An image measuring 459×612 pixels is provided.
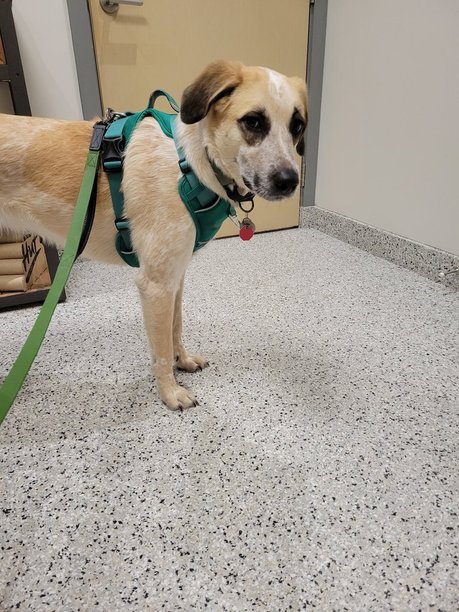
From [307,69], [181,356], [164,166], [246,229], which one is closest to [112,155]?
[164,166]

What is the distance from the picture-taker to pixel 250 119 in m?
0.84

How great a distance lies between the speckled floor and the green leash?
36cm

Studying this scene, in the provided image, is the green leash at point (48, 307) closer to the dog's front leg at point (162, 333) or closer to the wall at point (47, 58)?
the dog's front leg at point (162, 333)

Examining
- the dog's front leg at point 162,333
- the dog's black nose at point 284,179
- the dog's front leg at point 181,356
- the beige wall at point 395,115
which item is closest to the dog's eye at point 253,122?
the dog's black nose at point 284,179

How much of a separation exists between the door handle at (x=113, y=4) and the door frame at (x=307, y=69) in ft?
0.27

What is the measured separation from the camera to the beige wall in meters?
1.66

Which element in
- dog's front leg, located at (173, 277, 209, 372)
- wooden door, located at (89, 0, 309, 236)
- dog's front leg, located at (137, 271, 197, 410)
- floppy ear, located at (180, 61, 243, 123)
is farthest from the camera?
wooden door, located at (89, 0, 309, 236)

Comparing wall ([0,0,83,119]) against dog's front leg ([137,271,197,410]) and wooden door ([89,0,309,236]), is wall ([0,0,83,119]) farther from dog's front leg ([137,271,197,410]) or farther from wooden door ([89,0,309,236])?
dog's front leg ([137,271,197,410])

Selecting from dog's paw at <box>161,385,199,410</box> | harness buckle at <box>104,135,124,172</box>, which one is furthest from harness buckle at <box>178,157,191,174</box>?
dog's paw at <box>161,385,199,410</box>

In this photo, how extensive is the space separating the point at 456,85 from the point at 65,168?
5.31 feet

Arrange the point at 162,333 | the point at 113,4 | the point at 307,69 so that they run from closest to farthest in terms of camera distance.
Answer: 1. the point at 162,333
2. the point at 113,4
3. the point at 307,69

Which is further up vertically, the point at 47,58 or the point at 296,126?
the point at 47,58

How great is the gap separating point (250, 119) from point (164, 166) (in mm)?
228

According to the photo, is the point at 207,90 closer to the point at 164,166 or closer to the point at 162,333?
the point at 164,166
